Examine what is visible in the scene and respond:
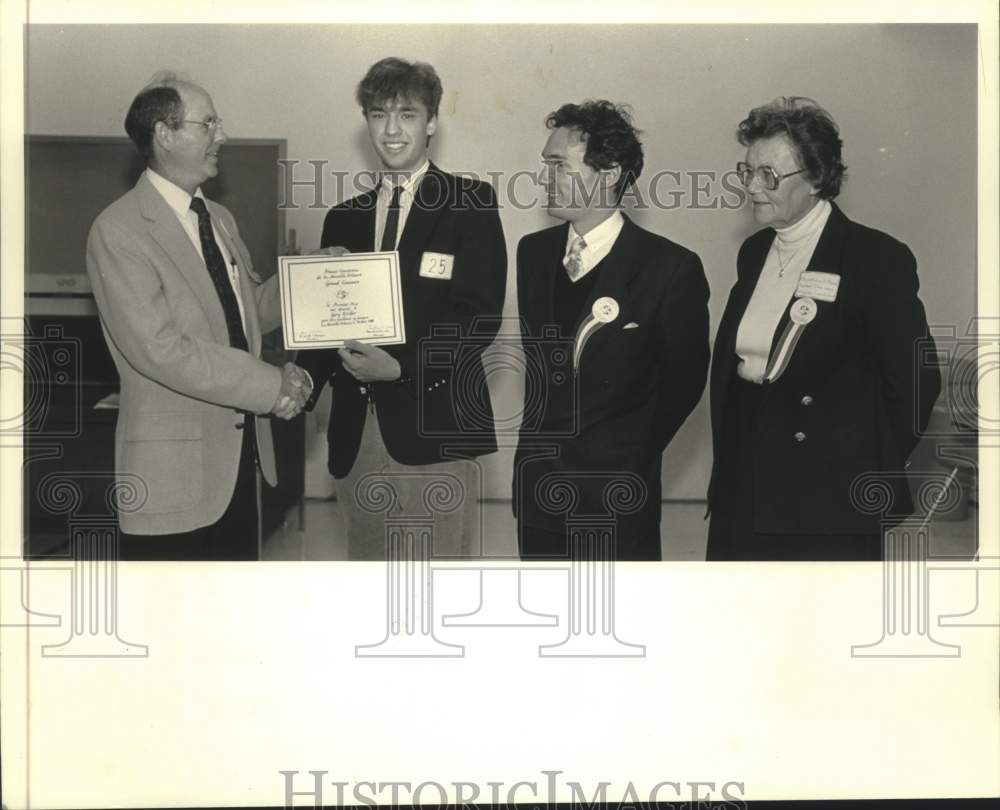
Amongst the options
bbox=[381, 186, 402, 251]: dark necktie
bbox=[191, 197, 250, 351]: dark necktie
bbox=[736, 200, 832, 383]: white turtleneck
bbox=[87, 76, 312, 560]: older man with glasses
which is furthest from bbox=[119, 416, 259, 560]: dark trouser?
bbox=[736, 200, 832, 383]: white turtleneck

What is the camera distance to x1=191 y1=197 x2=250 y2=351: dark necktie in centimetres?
296

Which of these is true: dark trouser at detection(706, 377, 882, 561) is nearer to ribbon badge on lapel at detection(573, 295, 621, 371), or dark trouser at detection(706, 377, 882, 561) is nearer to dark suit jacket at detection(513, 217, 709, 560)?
dark suit jacket at detection(513, 217, 709, 560)

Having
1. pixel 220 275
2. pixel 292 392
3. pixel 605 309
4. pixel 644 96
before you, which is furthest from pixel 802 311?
pixel 220 275

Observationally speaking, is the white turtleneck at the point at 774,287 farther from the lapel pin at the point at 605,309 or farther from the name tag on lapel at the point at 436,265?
A: the name tag on lapel at the point at 436,265

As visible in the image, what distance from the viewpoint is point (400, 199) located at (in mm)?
2975

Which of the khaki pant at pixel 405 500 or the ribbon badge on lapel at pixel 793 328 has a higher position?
the ribbon badge on lapel at pixel 793 328

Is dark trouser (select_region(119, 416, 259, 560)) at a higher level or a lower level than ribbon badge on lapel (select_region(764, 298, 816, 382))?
lower

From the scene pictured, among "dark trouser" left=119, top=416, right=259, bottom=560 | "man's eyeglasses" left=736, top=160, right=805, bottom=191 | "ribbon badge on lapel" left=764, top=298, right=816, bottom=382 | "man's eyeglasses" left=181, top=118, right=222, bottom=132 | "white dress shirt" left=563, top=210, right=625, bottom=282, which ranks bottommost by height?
"dark trouser" left=119, top=416, right=259, bottom=560

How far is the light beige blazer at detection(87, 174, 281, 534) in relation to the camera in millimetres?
2934

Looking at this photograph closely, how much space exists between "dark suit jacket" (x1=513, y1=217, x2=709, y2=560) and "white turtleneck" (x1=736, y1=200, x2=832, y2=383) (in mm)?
102

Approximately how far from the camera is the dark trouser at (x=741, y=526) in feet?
9.86

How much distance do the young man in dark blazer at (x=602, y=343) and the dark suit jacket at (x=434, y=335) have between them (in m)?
0.10

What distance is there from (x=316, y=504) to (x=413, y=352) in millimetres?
424

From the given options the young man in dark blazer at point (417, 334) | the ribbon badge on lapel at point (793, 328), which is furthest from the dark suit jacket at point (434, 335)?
the ribbon badge on lapel at point (793, 328)
